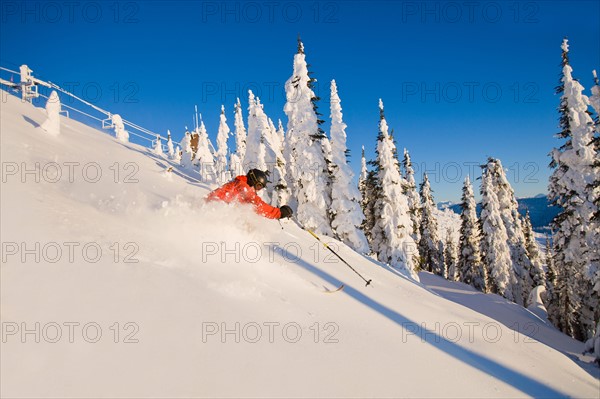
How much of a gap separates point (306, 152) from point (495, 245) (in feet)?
70.2

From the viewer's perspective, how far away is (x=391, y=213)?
2600 cm

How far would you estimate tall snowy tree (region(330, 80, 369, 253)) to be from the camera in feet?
75.5

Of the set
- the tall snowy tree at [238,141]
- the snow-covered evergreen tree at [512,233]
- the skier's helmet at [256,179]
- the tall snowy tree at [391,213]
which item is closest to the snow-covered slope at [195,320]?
the skier's helmet at [256,179]

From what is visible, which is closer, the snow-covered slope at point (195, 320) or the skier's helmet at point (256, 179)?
the snow-covered slope at point (195, 320)

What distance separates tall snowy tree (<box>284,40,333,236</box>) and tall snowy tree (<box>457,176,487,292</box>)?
74.0ft

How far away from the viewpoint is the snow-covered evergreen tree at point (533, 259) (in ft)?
112

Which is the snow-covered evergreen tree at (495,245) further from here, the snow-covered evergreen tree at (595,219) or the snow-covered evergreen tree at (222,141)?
the snow-covered evergreen tree at (222,141)

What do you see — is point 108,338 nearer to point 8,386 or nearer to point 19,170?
point 8,386

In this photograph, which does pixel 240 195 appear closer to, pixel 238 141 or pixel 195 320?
pixel 195 320

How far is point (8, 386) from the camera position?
2961 mm

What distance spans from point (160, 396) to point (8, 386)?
1.32 metres

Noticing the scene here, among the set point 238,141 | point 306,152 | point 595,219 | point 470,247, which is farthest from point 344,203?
point 238,141

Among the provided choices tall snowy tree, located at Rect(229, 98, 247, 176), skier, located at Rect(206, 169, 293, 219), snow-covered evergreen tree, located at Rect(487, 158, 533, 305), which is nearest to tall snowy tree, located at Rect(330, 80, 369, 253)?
skier, located at Rect(206, 169, 293, 219)

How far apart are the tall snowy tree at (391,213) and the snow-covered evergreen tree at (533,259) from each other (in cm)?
1777
